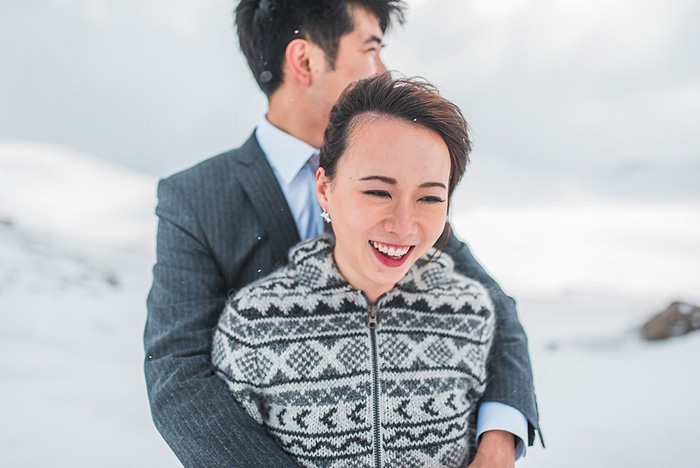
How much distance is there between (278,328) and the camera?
3.27 feet

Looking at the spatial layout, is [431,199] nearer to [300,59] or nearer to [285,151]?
[285,151]

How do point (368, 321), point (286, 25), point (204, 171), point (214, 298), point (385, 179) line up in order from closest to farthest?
point (385, 179) → point (368, 321) → point (214, 298) → point (204, 171) → point (286, 25)

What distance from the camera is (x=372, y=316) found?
1041 mm

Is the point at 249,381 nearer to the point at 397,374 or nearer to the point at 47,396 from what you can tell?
the point at 397,374

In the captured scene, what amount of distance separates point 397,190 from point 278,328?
13.3 inches

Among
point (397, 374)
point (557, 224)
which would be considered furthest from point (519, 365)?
point (557, 224)

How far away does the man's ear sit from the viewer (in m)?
1.42

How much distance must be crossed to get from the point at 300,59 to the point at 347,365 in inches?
33.3

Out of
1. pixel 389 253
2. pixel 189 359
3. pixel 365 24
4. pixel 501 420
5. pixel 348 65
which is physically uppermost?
pixel 365 24

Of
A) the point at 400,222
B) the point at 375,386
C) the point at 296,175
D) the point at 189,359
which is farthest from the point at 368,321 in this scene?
the point at 296,175

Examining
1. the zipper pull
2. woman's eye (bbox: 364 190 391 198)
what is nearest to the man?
the zipper pull

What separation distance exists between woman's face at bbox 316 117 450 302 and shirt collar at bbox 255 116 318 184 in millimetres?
405

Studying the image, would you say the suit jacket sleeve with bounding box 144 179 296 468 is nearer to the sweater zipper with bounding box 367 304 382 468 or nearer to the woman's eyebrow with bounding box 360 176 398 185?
the sweater zipper with bounding box 367 304 382 468

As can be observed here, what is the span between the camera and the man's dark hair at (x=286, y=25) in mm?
1385
